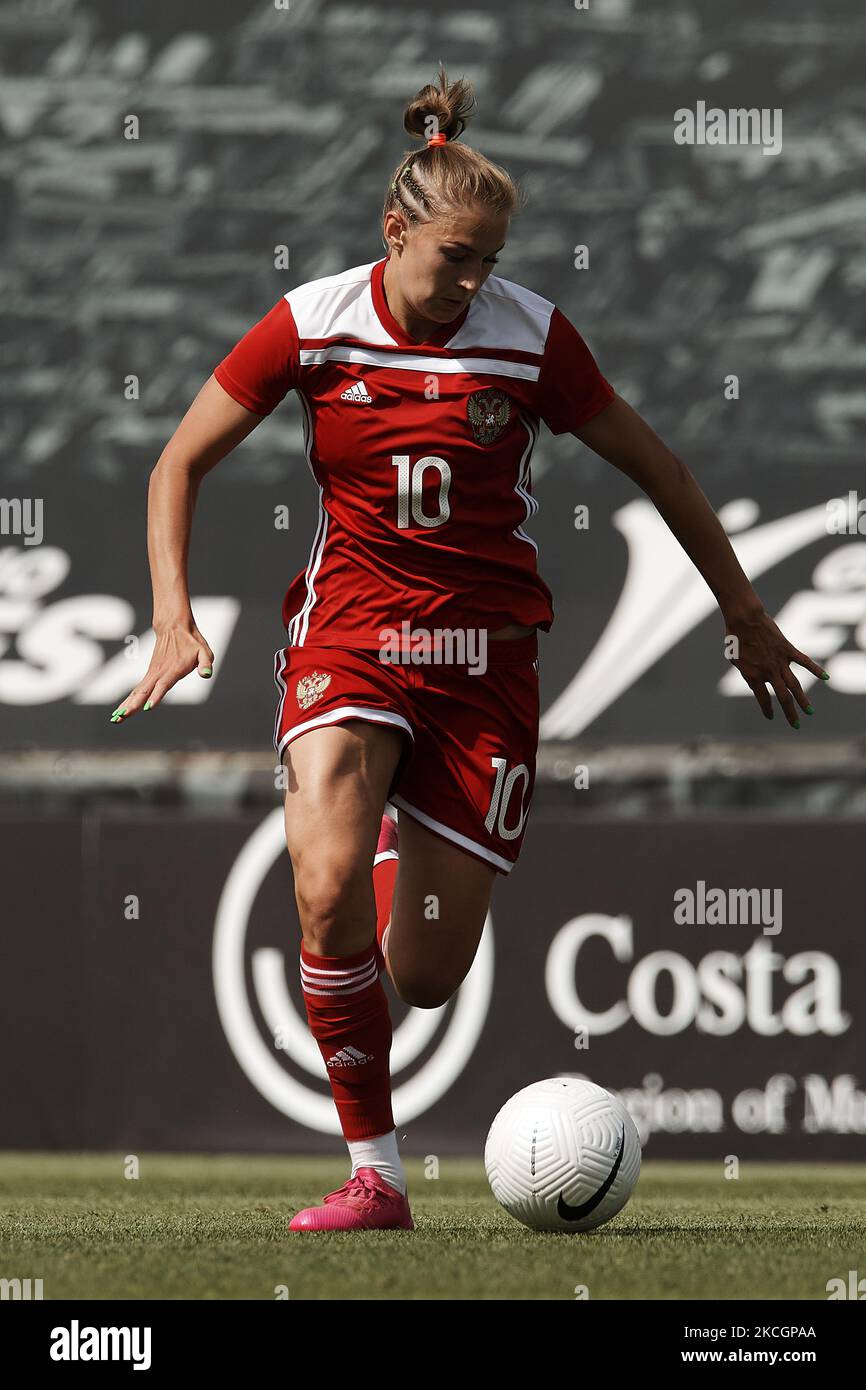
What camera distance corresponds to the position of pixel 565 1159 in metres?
4.15

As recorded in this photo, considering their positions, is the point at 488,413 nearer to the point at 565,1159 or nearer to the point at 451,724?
the point at 451,724

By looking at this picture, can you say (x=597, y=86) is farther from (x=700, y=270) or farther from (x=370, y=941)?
(x=370, y=941)

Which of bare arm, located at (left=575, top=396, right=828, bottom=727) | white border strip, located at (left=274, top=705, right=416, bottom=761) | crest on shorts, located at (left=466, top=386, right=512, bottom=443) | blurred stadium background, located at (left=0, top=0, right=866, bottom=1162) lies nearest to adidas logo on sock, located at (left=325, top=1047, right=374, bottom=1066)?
white border strip, located at (left=274, top=705, right=416, bottom=761)

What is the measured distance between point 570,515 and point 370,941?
507 centimetres

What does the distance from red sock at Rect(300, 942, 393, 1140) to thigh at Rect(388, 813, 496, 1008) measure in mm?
222

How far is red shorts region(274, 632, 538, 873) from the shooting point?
4184 millimetres

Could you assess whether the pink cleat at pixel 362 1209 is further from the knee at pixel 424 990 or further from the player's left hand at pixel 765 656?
the player's left hand at pixel 765 656

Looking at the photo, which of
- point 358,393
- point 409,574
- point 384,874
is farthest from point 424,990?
point 358,393

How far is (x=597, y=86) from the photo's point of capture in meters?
9.76

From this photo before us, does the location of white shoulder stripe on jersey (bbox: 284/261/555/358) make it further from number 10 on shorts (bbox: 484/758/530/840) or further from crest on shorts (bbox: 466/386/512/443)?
number 10 on shorts (bbox: 484/758/530/840)

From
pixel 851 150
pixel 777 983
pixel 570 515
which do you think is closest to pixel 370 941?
pixel 777 983

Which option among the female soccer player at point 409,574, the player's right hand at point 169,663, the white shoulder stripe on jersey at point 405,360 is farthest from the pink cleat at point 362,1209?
the white shoulder stripe on jersey at point 405,360

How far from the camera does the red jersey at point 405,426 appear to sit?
423cm

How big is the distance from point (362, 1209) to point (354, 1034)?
35cm
